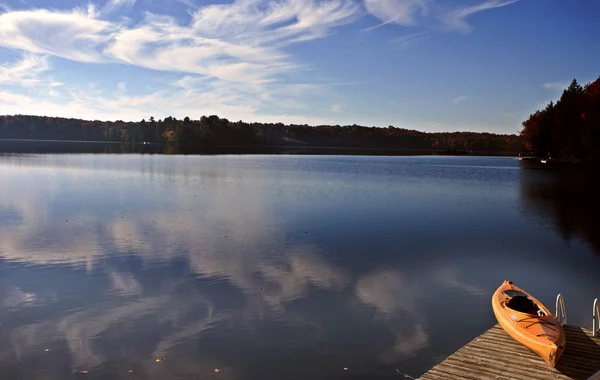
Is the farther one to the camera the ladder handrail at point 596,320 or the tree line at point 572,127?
the tree line at point 572,127

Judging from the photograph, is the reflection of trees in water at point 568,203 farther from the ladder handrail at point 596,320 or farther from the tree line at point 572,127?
the tree line at point 572,127

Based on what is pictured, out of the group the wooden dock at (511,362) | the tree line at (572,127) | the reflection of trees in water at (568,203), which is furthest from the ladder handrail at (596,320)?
the tree line at (572,127)

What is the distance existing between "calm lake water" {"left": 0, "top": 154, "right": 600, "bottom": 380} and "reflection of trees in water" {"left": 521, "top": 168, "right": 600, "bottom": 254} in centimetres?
36

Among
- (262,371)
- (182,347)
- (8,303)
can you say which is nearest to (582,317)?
(262,371)

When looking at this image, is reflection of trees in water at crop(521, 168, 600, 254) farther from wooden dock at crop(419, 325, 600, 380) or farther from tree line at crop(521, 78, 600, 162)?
tree line at crop(521, 78, 600, 162)

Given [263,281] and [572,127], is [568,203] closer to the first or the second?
[263,281]

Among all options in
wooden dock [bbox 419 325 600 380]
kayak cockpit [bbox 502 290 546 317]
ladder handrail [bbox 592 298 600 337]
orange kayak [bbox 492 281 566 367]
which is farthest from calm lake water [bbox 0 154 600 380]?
ladder handrail [bbox 592 298 600 337]

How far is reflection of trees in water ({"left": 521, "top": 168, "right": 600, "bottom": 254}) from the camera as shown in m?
30.8

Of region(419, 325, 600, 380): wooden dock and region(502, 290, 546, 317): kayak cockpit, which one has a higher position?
region(502, 290, 546, 317): kayak cockpit

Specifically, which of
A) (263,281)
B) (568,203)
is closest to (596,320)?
(263,281)

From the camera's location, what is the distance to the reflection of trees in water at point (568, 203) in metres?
30.8

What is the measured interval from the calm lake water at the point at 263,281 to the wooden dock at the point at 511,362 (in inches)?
39.9

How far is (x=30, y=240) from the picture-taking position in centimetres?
2433

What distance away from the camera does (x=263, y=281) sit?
18375mm
